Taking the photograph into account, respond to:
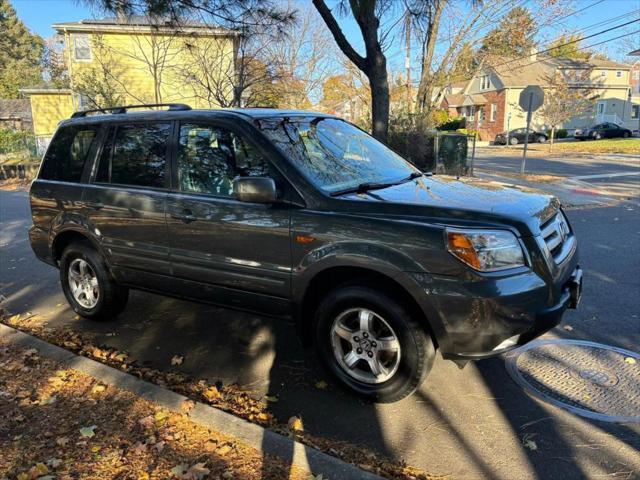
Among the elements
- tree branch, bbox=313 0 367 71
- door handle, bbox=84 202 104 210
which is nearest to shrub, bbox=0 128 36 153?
tree branch, bbox=313 0 367 71

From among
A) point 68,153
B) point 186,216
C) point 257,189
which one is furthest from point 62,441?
point 68,153

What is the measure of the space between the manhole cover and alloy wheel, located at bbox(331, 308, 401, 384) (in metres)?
1.06

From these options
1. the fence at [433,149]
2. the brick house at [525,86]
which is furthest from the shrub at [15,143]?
the brick house at [525,86]

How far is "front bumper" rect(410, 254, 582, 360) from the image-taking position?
9.52 ft

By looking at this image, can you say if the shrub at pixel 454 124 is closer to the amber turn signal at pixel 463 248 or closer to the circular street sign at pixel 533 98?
the circular street sign at pixel 533 98

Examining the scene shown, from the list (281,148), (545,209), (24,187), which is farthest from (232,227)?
(24,187)

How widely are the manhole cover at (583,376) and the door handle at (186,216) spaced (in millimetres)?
2626

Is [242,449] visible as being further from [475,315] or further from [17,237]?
[17,237]

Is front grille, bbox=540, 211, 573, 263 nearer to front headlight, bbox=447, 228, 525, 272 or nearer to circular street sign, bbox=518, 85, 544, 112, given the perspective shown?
front headlight, bbox=447, 228, 525, 272

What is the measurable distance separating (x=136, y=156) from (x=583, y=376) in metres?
3.88

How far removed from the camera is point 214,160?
394cm

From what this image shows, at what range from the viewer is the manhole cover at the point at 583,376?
10.9 feet

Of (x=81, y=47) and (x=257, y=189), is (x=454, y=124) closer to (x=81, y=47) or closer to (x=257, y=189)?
(x=81, y=47)

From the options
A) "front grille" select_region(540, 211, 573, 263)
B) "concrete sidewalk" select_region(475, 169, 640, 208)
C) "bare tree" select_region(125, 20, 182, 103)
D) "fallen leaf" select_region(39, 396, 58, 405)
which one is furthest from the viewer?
"bare tree" select_region(125, 20, 182, 103)
